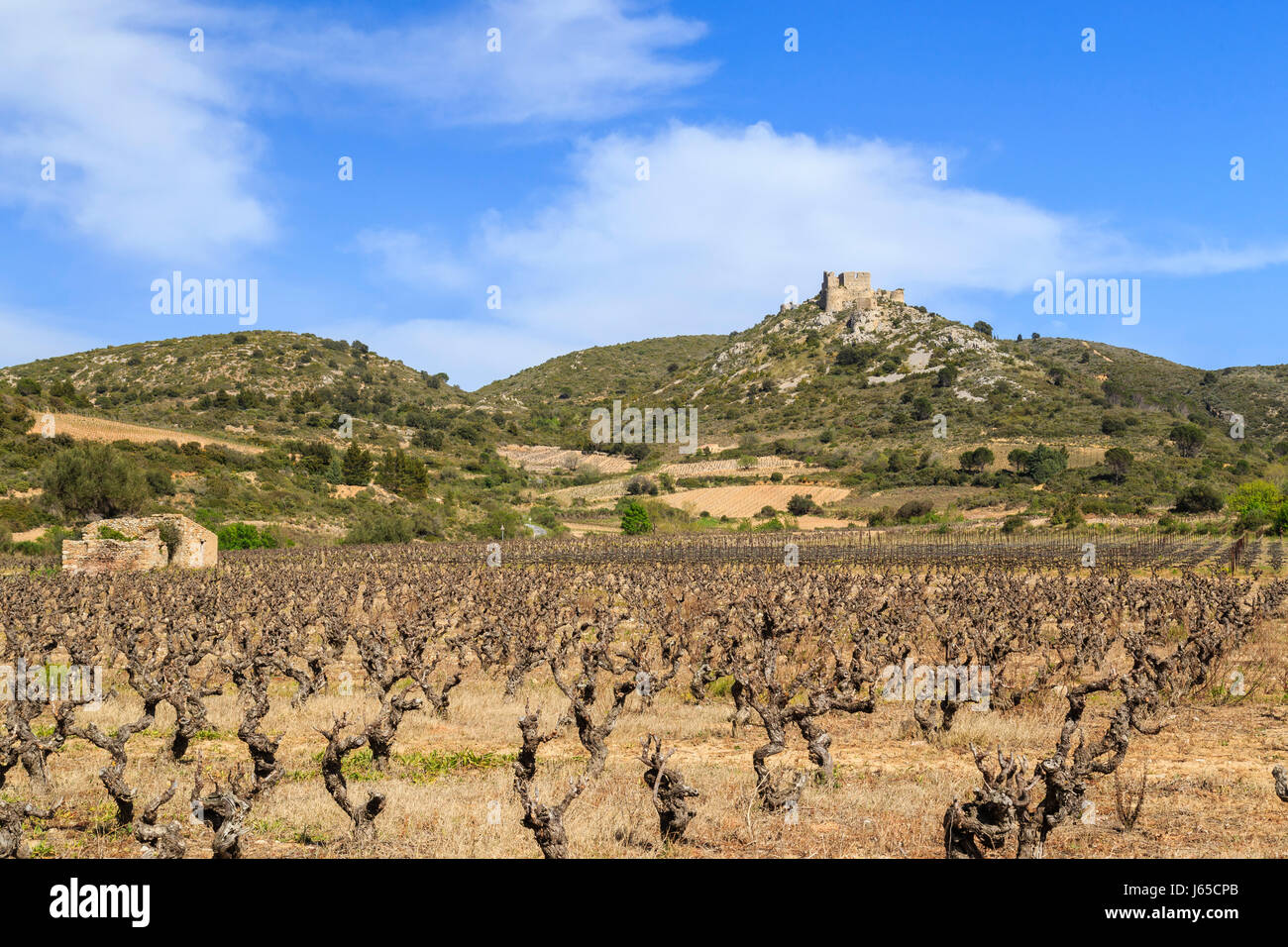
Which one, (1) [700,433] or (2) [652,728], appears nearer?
(2) [652,728]

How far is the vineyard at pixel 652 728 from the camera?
7.68 metres

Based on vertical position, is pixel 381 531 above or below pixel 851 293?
below

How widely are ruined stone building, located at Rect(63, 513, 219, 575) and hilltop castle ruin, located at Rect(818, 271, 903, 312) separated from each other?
115536 mm

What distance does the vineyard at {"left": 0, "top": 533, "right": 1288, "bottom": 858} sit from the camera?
302 inches

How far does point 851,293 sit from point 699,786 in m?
140

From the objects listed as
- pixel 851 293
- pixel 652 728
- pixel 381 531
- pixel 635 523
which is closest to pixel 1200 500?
pixel 635 523

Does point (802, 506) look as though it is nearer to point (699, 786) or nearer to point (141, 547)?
point (141, 547)

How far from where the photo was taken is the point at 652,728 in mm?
13039

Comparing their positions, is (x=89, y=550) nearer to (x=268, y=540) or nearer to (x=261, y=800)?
(x=268, y=540)

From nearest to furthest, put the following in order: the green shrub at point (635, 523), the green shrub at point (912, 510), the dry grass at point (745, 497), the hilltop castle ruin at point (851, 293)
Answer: the green shrub at point (635, 523)
the green shrub at point (912, 510)
the dry grass at point (745, 497)
the hilltop castle ruin at point (851, 293)

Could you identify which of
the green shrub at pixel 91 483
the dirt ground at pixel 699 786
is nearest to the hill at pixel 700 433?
the green shrub at pixel 91 483

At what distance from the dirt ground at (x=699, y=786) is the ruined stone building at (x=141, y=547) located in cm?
2544
